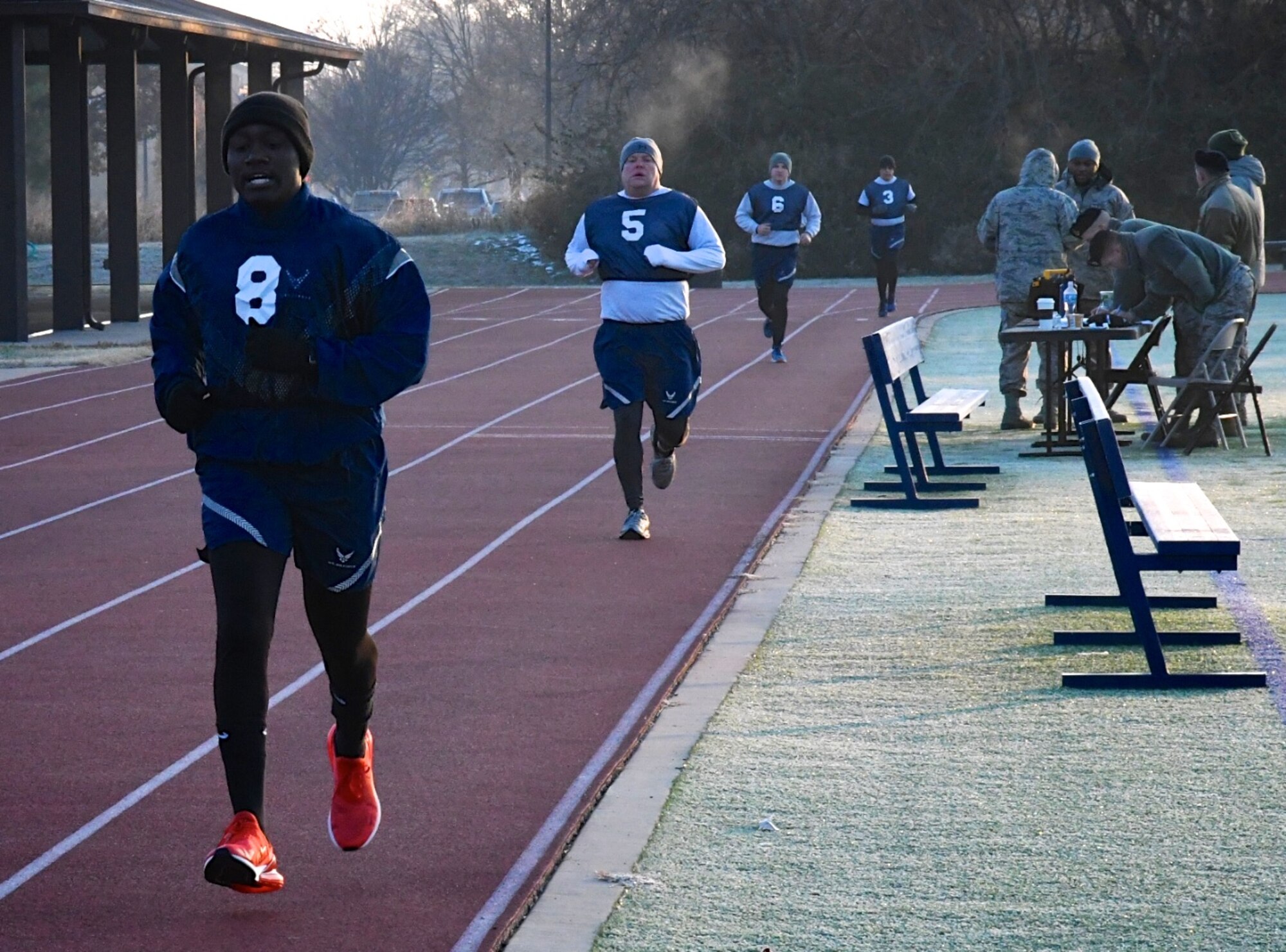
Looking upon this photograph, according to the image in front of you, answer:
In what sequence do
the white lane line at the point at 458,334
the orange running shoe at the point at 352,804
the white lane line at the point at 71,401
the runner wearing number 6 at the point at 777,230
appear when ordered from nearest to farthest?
the orange running shoe at the point at 352,804, the white lane line at the point at 71,401, the white lane line at the point at 458,334, the runner wearing number 6 at the point at 777,230

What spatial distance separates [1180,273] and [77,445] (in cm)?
781

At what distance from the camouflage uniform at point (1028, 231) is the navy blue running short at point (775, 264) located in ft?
21.2

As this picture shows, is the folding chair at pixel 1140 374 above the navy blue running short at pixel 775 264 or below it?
below

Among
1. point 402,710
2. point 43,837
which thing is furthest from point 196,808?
point 402,710

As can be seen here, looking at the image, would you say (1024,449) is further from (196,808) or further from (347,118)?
(347,118)

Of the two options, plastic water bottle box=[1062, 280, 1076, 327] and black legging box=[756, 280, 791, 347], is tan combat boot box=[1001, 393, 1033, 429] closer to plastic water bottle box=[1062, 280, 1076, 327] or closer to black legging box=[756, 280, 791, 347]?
plastic water bottle box=[1062, 280, 1076, 327]

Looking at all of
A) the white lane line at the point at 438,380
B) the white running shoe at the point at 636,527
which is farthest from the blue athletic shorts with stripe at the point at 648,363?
the white lane line at the point at 438,380

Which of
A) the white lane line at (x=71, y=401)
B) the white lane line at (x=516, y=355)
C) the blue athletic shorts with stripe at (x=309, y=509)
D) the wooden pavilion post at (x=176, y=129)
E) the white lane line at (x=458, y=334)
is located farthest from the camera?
the wooden pavilion post at (x=176, y=129)

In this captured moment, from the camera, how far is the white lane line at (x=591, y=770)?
452cm

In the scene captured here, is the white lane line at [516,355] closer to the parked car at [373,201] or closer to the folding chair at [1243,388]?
the folding chair at [1243,388]

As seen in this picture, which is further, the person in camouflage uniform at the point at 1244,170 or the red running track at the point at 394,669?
the person in camouflage uniform at the point at 1244,170

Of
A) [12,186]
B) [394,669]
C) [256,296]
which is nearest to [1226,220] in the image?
[394,669]

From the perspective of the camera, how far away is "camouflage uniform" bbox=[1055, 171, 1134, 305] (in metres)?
14.2

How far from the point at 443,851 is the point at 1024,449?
8.99 meters
